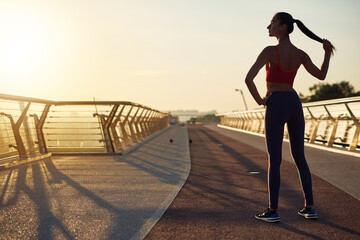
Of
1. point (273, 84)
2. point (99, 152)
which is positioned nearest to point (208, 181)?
point (273, 84)

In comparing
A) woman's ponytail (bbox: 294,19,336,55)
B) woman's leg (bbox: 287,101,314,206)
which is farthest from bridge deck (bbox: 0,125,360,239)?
woman's ponytail (bbox: 294,19,336,55)

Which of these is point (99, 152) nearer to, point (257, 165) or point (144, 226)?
point (257, 165)

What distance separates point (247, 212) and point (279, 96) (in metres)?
1.40

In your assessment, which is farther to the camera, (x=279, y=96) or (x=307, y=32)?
(x=307, y=32)

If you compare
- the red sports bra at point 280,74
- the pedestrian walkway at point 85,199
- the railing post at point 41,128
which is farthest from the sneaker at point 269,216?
the railing post at point 41,128

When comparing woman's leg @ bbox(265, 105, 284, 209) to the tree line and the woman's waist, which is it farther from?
the tree line

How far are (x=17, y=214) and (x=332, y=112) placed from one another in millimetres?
12327

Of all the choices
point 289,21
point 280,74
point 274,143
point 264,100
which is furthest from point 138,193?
point 289,21

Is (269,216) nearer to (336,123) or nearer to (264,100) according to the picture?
(264,100)

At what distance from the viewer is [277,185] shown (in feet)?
11.6

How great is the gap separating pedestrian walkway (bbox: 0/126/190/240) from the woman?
142cm

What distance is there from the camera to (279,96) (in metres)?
3.46

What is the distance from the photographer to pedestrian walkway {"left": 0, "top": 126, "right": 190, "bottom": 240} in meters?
3.26

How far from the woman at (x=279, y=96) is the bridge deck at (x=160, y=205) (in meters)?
0.39
